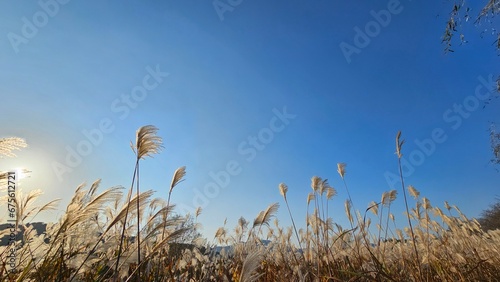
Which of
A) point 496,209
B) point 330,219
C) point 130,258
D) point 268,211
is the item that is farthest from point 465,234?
point 496,209

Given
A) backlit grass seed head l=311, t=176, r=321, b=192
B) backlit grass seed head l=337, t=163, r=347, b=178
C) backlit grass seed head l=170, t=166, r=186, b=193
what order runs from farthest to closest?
backlit grass seed head l=337, t=163, r=347, b=178
backlit grass seed head l=311, t=176, r=321, b=192
backlit grass seed head l=170, t=166, r=186, b=193

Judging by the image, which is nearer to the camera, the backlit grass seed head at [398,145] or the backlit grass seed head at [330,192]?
the backlit grass seed head at [398,145]

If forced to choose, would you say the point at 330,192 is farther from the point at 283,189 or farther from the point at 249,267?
the point at 249,267

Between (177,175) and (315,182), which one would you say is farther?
(315,182)

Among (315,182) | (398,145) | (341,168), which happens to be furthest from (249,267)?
(341,168)

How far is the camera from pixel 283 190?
5.07 metres

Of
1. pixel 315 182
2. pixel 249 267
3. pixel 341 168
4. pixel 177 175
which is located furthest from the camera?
pixel 341 168

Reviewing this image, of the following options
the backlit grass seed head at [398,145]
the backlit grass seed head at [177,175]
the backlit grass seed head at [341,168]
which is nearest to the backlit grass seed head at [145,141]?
the backlit grass seed head at [177,175]

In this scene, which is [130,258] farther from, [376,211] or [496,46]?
[496,46]

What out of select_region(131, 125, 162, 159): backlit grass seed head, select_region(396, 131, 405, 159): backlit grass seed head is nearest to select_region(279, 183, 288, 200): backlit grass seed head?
select_region(396, 131, 405, 159): backlit grass seed head

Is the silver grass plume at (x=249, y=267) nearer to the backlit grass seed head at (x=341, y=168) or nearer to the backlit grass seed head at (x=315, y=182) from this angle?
the backlit grass seed head at (x=315, y=182)

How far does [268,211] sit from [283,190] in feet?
3.81

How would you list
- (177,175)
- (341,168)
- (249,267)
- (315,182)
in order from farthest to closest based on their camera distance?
(341,168) < (315,182) < (177,175) < (249,267)

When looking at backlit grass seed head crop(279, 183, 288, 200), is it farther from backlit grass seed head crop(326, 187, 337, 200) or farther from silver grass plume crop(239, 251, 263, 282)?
silver grass plume crop(239, 251, 263, 282)
